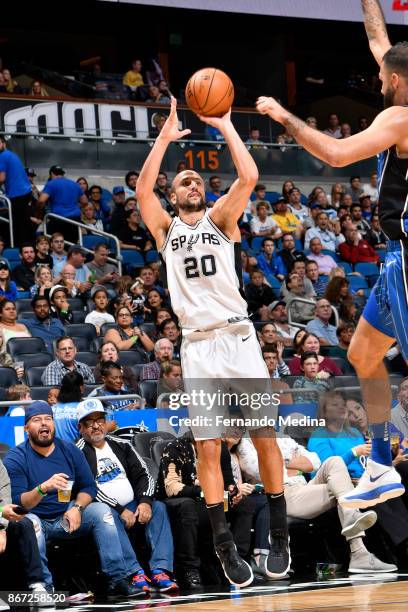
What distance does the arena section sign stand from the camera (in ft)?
61.7

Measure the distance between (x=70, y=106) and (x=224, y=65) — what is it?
830 centimetres

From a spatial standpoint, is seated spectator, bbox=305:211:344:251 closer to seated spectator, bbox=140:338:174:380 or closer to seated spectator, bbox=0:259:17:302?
seated spectator, bbox=0:259:17:302

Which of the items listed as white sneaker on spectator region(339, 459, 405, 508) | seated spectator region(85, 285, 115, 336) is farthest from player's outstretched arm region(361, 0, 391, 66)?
seated spectator region(85, 285, 115, 336)

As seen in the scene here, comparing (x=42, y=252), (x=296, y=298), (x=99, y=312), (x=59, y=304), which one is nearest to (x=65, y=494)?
(x=59, y=304)

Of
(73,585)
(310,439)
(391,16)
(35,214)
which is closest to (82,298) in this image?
(35,214)

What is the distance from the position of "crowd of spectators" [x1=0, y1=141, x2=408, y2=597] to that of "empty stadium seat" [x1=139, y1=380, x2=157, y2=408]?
0.5 inches

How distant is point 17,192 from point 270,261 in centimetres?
360

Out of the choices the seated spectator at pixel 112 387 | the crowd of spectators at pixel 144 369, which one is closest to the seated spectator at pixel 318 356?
the crowd of spectators at pixel 144 369

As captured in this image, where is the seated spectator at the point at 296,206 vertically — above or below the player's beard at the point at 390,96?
above

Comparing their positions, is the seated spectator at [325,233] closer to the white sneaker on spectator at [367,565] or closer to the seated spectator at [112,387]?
the seated spectator at [112,387]

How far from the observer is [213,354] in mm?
6508

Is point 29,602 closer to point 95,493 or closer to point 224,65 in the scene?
point 95,493

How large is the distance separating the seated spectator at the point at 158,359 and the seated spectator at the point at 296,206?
6.51 m

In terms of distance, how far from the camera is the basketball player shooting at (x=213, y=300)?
642 cm
